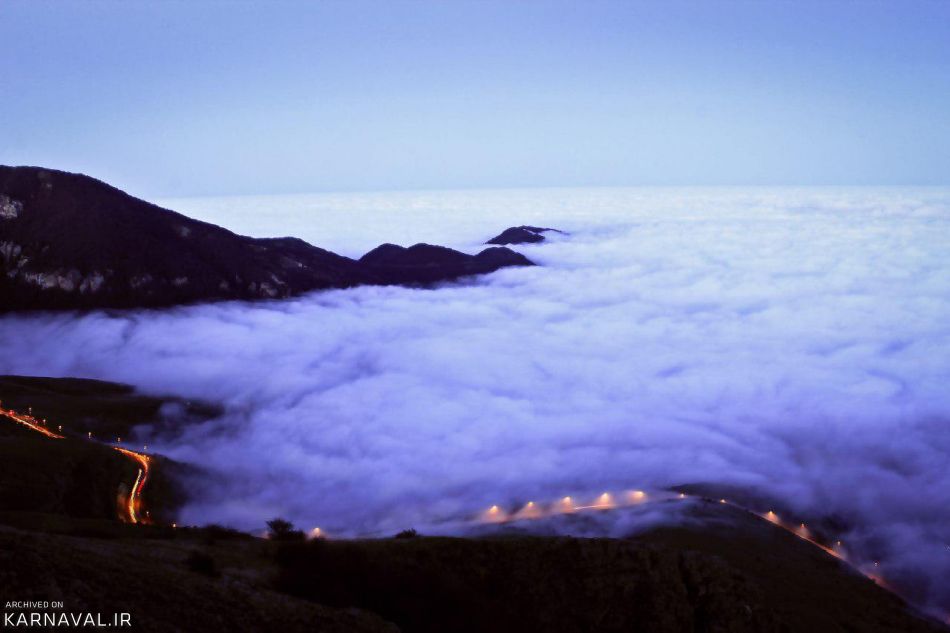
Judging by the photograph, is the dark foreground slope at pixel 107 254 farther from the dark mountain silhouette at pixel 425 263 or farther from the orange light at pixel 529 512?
the orange light at pixel 529 512

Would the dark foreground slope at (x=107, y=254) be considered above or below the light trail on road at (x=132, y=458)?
above

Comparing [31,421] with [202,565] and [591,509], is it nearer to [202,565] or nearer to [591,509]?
[202,565]

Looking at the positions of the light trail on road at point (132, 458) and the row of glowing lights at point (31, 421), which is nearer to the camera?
the light trail on road at point (132, 458)

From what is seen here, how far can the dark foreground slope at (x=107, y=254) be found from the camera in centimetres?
10525

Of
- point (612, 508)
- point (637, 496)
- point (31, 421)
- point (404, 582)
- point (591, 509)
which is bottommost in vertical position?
point (637, 496)

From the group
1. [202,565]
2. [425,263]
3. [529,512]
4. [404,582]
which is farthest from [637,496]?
[425,263]

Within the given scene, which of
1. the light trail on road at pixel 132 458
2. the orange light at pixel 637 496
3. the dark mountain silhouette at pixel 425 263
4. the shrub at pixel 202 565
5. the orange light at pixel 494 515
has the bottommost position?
the orange light at pixel 494 515

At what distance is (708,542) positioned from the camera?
37.2m

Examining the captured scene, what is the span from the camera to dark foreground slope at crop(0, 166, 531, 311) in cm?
10525

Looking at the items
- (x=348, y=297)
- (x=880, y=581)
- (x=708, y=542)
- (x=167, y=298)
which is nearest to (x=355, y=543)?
(x=708, y=542)

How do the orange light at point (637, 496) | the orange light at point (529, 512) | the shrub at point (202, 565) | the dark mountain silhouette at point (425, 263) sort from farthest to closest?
1. the dark mountain silhouette at point (425, 263)
2. the orange light at point (637, 496)
3. the orange light at point (529, 512)
4. the shrub at point (202, 565)

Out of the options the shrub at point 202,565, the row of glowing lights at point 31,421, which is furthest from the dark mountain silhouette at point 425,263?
the shrub at point 202,565

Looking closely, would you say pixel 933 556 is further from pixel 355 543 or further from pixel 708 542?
pixel 355 543

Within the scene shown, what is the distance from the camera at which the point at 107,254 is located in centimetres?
10912
